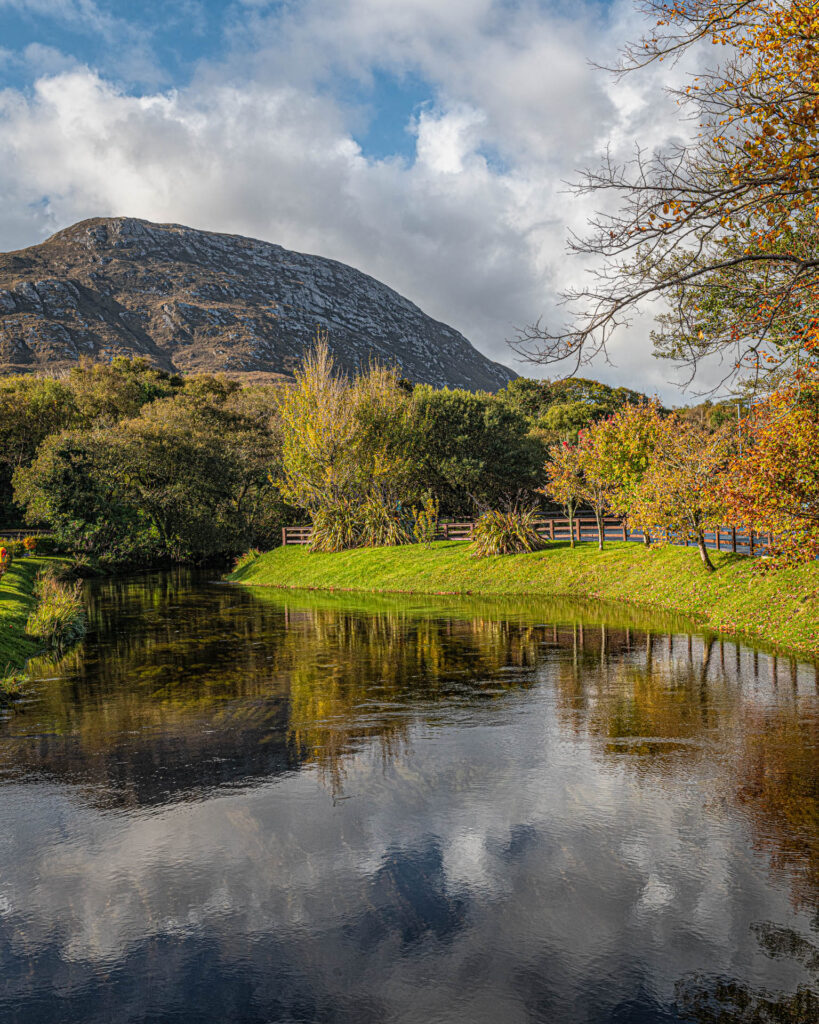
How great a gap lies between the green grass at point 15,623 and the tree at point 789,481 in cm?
1766

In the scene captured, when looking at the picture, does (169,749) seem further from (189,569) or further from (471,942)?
(189,569)

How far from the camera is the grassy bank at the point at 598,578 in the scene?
A: 20.5m

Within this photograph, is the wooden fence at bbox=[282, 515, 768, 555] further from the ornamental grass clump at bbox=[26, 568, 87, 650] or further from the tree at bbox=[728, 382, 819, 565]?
the ornamental grass clump at bbox=[26, 568, 87, 650]

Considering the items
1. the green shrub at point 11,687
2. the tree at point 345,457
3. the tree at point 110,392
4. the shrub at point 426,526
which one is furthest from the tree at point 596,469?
the tree at point 110,392

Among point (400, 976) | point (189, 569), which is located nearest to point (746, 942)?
point (400, 976)

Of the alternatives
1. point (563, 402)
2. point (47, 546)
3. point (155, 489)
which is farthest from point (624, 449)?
point (563, 402)

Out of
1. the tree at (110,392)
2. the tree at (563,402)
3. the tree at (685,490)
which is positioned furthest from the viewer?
the tree at (563,402)

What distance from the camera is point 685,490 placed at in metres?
28.8

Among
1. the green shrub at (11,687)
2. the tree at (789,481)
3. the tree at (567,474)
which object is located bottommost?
the green shrub at (11,687)

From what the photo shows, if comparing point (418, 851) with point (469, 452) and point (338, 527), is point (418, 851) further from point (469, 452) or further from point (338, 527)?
point (469, 452)

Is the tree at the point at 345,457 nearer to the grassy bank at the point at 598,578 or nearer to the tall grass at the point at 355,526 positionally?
the tall grass at the point at 355,526

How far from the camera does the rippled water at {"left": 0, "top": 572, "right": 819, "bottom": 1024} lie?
516 cm

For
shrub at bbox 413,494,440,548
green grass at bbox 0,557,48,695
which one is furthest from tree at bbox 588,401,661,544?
green grass at bbox 0,557,48,695

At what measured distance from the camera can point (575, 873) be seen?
668cm
